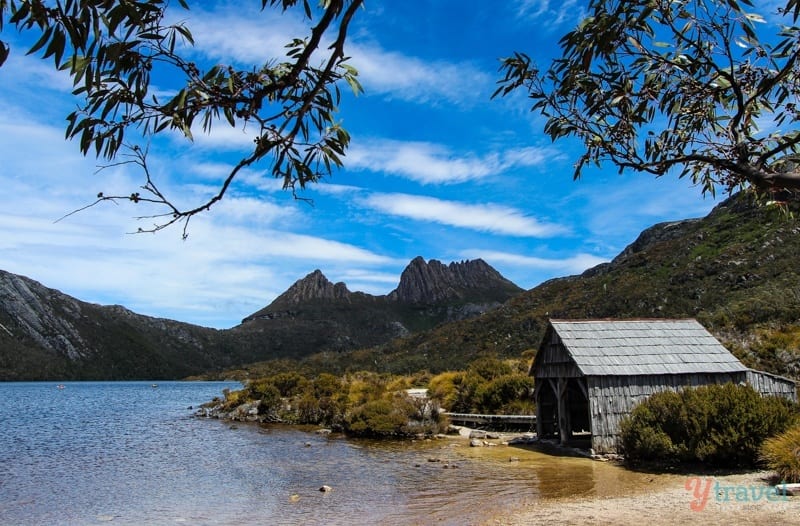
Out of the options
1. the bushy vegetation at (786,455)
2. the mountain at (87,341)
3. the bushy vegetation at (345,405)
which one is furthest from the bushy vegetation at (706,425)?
the mountain at (87,341)

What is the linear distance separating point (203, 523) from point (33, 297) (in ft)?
478

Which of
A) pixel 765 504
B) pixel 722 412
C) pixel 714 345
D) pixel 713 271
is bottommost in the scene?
pixel 765 504

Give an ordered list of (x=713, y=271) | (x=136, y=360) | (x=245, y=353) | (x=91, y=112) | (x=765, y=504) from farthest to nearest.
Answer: (x=245, y=353) < (x=136, y=360) < (x=713, y=271) < (x=765, y=504) < (x=91, y=112)

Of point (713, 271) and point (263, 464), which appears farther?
point (713, 271)

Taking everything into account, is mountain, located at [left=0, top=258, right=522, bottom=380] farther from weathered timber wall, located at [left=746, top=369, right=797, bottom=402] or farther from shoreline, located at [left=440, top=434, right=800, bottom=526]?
weathered timber wall, located at [left=746, top=369, right=797, bottom=402]

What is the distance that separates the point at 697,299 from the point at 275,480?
39.4 meters

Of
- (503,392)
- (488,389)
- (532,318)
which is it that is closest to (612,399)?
(503,392)

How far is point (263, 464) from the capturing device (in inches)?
809

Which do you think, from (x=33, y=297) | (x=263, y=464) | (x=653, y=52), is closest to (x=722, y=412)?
(x=653, y=52)

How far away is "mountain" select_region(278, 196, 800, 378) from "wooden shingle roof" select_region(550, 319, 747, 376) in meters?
10.9

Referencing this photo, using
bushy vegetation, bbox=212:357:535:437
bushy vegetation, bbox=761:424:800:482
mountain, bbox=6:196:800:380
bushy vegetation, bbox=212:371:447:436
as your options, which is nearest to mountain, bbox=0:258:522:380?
mountain, bbox=6:196:800:380

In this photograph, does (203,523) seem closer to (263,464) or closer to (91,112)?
(263,464)

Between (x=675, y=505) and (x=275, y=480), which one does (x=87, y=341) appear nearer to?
(x=275, y=480)

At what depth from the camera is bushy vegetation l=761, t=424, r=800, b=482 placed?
11898mm
